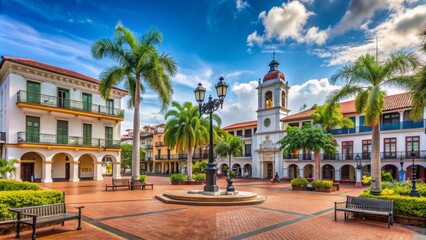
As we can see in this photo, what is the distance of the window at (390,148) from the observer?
1211 inches

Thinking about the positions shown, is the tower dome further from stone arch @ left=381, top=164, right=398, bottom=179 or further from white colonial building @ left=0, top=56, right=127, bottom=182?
white colonial building @ left=0, top=56, right=127, bottom=182

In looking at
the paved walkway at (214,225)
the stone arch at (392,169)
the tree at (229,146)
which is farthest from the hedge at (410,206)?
the tree at (229,146)

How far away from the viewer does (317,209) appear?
41.2ft

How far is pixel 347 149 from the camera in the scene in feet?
114

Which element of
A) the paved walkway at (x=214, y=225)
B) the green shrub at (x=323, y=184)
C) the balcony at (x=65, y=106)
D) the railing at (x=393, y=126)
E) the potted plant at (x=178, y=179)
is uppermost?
the balcony at (x=65, y=106)

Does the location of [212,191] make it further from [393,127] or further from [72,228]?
[393,127]

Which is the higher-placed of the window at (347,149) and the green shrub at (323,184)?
the window at (347,149)

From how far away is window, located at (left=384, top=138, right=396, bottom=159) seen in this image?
101ft

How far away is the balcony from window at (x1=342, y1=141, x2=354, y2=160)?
1065 inches

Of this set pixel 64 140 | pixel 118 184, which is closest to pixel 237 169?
pixel 64 140

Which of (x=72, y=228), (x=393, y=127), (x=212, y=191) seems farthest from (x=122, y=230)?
(x=393, y=127)

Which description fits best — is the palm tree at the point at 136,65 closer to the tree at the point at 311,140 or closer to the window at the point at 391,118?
the tree at the point at 311,140

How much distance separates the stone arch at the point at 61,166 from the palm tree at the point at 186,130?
35.1ft

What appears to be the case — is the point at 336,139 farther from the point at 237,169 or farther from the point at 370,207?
the point at 370,207
